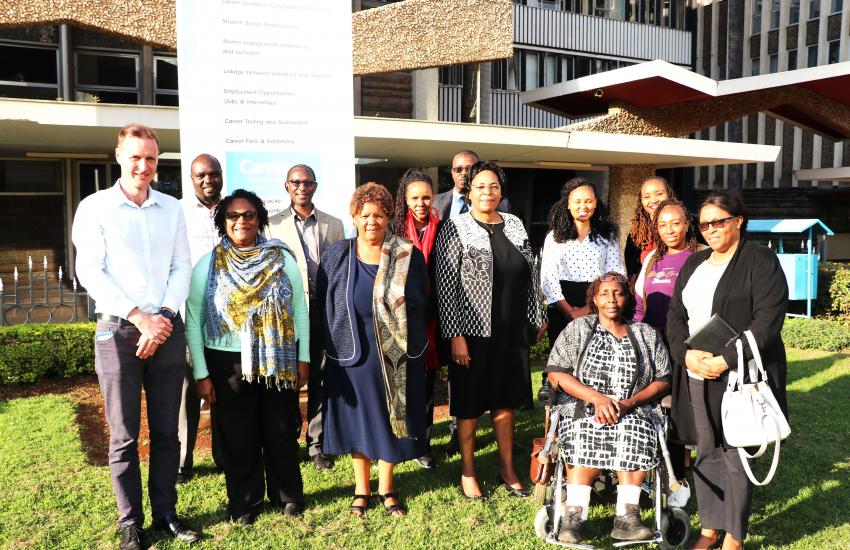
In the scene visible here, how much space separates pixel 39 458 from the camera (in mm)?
5000

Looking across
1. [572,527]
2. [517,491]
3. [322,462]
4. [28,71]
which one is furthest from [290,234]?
[28,71]

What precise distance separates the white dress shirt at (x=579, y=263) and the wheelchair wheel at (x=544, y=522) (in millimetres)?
1483

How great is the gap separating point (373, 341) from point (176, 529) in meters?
1.40

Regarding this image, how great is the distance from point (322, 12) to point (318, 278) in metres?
2.67

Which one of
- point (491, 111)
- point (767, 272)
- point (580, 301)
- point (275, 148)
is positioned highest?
point (491, 111)

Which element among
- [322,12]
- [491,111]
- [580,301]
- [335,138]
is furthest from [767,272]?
[491,111]

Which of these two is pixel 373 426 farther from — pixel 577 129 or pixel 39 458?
pixel 577 129

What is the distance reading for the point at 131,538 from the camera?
3.47m

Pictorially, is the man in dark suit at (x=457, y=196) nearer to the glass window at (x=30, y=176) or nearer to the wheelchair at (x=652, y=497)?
the wheelchair at (x=652, y=497)

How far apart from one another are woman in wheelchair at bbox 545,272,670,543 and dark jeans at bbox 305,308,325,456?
1493 millimetres

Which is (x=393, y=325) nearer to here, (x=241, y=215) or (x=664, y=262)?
(x=241, y=215)

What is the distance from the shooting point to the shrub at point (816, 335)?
9.52m

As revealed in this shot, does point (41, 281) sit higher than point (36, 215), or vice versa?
point (36, 215)

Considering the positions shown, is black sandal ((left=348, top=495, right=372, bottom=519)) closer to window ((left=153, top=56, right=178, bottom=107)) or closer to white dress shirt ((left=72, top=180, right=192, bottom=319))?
white dress shirt ((left=72, top=180, right=192, bottom=319))
